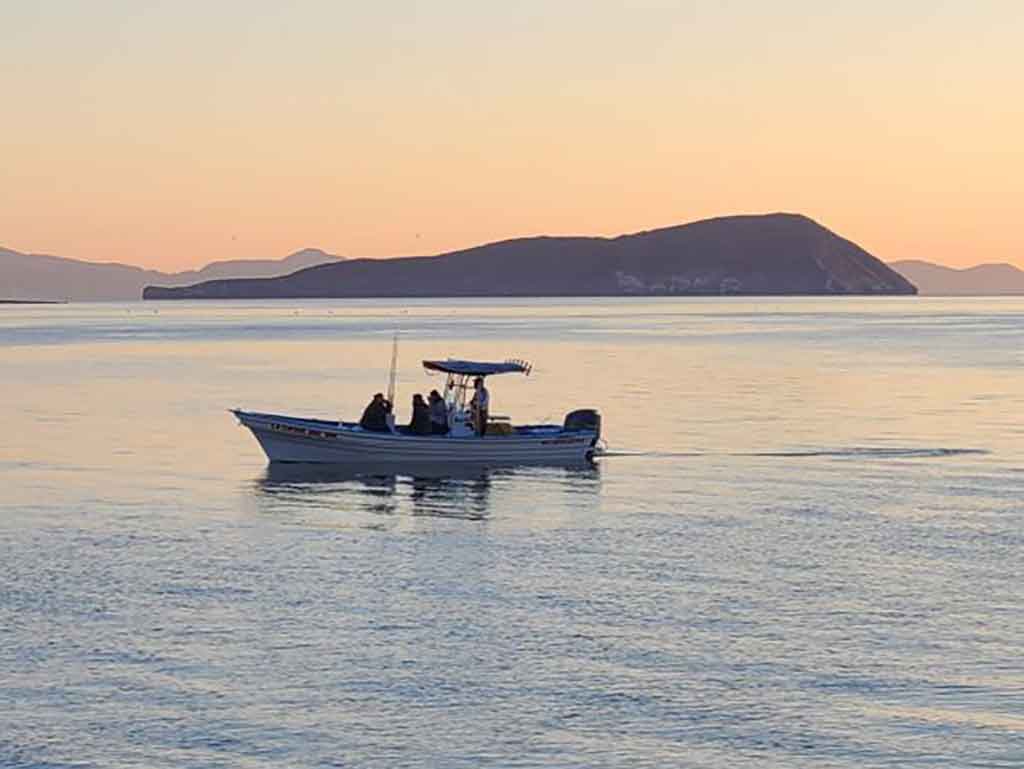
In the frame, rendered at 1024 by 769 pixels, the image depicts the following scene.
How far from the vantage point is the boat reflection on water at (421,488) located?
3759 cm

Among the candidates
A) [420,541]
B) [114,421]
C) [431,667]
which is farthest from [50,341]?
[431,667]

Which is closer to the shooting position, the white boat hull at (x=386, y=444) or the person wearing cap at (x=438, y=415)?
the white boat hull at (x=386, y=444)

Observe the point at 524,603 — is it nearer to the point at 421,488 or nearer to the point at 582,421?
the point at 421,488

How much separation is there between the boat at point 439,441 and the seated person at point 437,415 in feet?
0.56

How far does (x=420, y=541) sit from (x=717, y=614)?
910 centimetres

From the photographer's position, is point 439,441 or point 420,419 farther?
point 420,419

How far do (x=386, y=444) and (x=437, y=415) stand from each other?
6.90 ft

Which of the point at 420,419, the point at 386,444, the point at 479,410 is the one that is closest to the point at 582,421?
the point at 479,410

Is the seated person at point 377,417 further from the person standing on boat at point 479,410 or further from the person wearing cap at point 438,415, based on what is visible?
the person standing on boat at point 479,410

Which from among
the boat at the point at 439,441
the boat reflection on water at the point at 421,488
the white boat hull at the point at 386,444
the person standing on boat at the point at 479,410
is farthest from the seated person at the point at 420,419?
the person standing on boat at the point at 479,410

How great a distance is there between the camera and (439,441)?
44500 mm

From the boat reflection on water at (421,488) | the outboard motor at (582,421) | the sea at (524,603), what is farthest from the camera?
the outboard motor at (582,421)

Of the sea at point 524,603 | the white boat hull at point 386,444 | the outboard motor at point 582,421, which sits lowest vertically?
the sea at point 524,603

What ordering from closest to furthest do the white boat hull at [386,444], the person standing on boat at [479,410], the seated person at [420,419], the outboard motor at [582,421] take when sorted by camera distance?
the white boat hull at [386,444] < the seated person at [420,419] < the person standing on boat at [479,410] < the outboard motor at [582,421]
